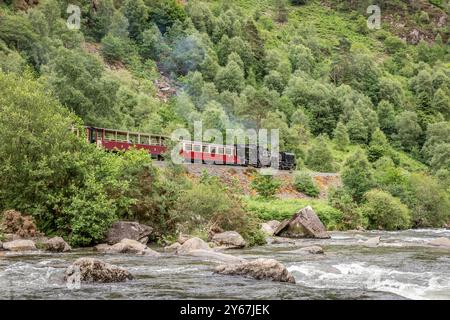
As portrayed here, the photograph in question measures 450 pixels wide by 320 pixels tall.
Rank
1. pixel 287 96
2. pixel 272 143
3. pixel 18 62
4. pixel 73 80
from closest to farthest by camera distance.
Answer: pixel 73 80, pixel 18 62, pixel 272 143, pixel 287 96

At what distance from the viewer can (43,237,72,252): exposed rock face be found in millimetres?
33469

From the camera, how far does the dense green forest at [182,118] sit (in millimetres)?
38469

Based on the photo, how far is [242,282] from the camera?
22984 millimetres

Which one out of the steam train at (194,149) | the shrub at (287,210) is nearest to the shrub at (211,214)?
the steam train at (194,149)

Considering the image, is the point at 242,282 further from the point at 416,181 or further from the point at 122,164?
the point at 416,181

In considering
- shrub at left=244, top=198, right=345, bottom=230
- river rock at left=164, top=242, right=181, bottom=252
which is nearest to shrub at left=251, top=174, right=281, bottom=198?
shrub at left=244, top=198, right=345, bottom=230

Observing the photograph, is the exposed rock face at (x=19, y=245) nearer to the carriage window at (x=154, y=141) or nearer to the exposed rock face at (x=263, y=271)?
the exposed rock face at (x=263, y=271)

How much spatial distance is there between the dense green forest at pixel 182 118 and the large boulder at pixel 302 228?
20.3 ft

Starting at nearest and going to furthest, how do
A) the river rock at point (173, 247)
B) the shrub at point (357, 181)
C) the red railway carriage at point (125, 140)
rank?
the river rock at point (173, 247) < the red railway carriage at point (125, 140) < the shrub at point (357, 181)

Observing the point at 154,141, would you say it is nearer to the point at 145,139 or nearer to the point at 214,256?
the point at 145,139

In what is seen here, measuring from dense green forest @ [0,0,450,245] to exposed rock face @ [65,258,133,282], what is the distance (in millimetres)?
13190

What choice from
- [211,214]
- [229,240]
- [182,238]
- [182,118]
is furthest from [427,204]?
[182,118]
